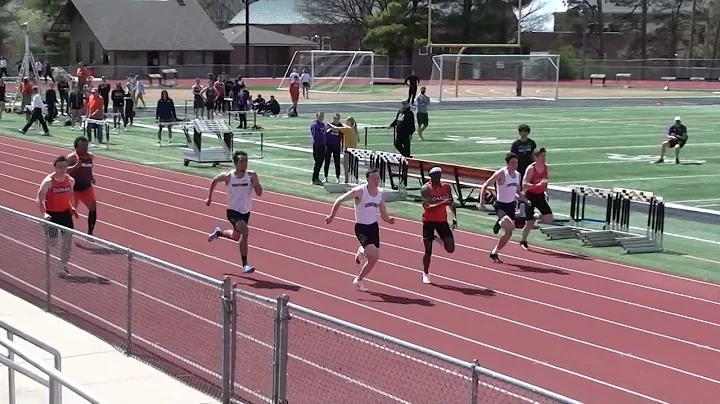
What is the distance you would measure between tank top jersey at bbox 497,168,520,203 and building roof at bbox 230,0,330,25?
95.6 meters

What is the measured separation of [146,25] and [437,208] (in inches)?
2805

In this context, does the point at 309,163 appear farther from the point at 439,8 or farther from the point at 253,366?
the point at 439,8

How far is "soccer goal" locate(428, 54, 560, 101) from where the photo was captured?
6259cm

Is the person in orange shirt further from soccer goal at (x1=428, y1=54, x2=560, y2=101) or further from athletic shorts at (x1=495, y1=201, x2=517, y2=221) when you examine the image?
soccer goal at (x1=428, y1=54, x2=560, y2=101)

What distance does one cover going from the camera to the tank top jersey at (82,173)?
1619cm

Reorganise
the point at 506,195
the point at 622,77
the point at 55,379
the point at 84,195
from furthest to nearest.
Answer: the point at 622,77, the point at 84,195, the point at 506,195, the point at 55,379

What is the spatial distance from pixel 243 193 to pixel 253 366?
553 centimetres

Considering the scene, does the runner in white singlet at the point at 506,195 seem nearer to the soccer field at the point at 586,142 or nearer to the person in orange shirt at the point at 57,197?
the person in orange shirt at the point at 57,197

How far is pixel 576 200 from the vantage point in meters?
19.6

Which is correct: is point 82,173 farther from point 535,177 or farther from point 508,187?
point 535,177

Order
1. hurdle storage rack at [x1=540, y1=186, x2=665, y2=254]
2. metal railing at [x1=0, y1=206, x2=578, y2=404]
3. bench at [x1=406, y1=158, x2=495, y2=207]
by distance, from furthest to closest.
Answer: bench at [x1=406, y1=158, x2=495, y2=207]
hurdle storage rack at [x1=540, y1=186, x2=665, y2=254]
metal railing at [x1=0, y1=206, x2=578, y2=404]

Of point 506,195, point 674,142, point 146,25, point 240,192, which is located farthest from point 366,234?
point 146,25

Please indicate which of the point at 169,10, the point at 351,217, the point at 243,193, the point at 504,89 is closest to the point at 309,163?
the point at 351,217

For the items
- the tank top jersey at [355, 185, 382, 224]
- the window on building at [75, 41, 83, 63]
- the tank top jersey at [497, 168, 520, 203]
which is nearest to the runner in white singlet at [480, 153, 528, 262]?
the tank top jersey at [497, 168, 520, 203]
